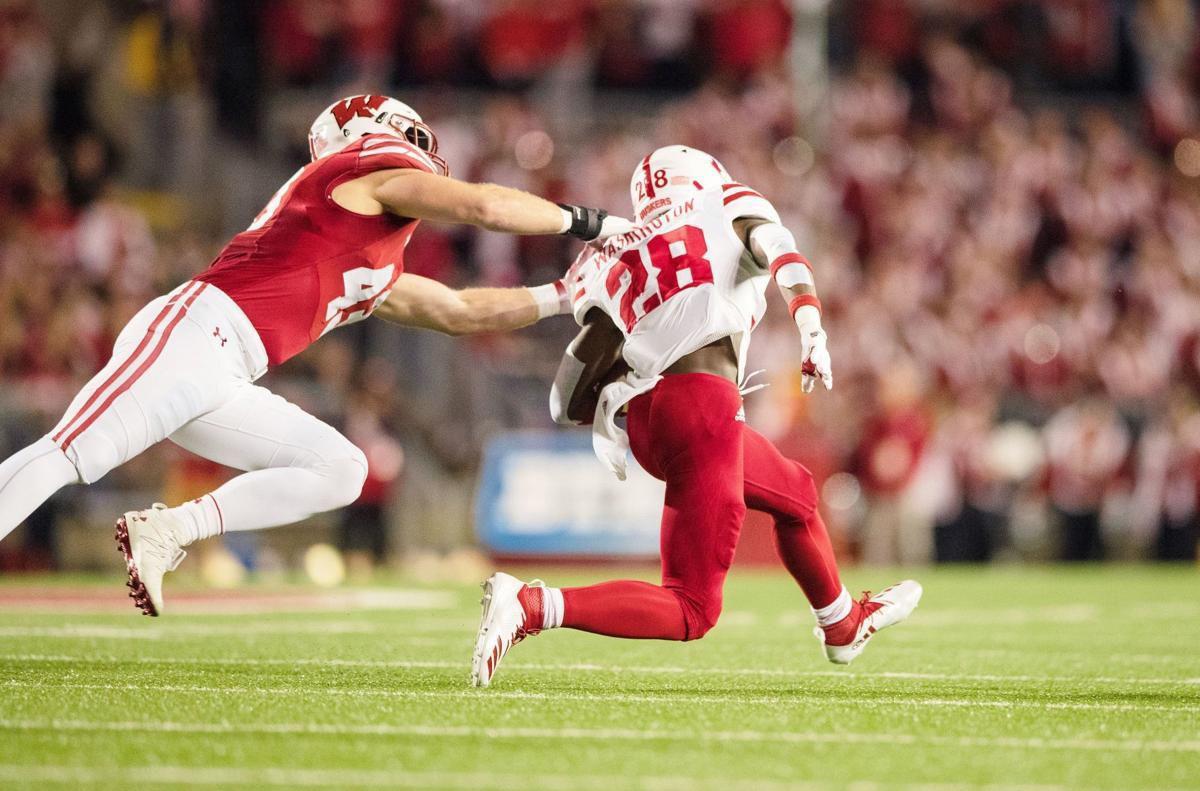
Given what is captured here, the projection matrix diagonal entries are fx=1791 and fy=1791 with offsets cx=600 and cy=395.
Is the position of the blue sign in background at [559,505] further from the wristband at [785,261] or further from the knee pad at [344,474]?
the wristband at [785,261]

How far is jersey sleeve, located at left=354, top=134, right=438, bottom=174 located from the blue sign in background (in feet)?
26.3

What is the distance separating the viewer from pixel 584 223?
5.50 m

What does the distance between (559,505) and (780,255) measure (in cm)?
838

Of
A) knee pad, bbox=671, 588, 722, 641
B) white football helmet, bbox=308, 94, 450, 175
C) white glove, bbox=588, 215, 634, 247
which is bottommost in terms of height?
knee pad, bbox=671, 588, 722, 641

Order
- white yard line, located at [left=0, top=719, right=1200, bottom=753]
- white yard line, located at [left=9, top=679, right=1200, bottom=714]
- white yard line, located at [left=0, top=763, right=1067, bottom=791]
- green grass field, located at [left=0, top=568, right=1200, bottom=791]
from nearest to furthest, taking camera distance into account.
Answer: white yard line, located at [left=0, top=763, right=1067, bottom=791] < green grass field, located at [left=0, top=568, right=1200, bottom=791] < white yard line, located at [left=0, top=719, right=1200, bottom=753] < white yard line, located at [left=9, top=679, right=1200, bottom=714]

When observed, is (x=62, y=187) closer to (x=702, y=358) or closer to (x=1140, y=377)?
(x=1140, y=377)

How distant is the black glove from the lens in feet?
18.0

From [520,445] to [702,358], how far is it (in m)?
8.29

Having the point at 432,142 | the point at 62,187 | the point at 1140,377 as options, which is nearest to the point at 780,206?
the point at 1140,377

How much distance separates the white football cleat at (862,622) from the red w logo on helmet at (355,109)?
2234mm

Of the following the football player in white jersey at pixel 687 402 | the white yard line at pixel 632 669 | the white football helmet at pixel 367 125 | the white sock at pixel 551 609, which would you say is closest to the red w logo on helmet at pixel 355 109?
the white football helmet at pixel 367 125

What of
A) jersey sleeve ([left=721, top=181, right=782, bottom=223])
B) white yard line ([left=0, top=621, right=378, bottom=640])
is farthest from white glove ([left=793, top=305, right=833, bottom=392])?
white yard line ([left=0, top=621, right=378, bottom=640])

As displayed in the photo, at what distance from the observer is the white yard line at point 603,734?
422cm

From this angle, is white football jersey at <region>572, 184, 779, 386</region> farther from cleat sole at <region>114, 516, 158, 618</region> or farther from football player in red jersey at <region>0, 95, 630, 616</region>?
cleat sole at <region>114, 516, 158, 618</region>
